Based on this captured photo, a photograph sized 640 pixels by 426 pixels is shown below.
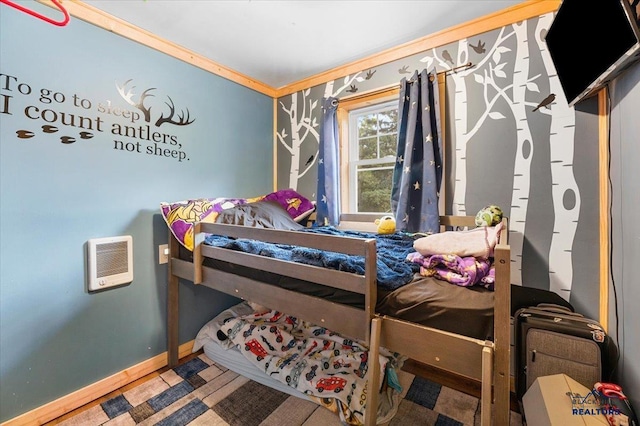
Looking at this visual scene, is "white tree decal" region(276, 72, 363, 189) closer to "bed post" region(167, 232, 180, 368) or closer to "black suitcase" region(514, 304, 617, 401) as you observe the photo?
"bed post" region(167, 232, 180, 368)

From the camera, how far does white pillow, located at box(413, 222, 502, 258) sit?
107 centimetres

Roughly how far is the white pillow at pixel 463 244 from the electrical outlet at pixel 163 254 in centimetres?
175

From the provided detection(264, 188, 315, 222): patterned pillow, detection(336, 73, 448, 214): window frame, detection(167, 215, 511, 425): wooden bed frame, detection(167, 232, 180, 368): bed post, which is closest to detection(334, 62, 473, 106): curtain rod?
detection(336, 73, 448, 214): window frame

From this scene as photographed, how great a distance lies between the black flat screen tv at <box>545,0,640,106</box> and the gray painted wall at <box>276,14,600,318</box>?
200 mm

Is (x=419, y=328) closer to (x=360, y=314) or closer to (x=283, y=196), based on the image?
(x=360, y=314)

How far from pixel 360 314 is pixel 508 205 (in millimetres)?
1335

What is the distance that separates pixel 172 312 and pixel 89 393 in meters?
0.58

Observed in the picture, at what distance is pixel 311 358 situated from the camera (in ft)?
5.62

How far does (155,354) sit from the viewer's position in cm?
192

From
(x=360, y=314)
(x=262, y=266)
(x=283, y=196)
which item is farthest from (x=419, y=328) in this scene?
(x=283, y=196)

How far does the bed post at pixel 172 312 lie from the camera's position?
6.31 ft

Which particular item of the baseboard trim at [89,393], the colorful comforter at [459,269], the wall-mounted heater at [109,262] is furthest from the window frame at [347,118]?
the baseboard trim at [89,393]

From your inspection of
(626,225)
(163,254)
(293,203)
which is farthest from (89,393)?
(626,225)

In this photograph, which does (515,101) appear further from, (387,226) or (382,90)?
(387,226)
